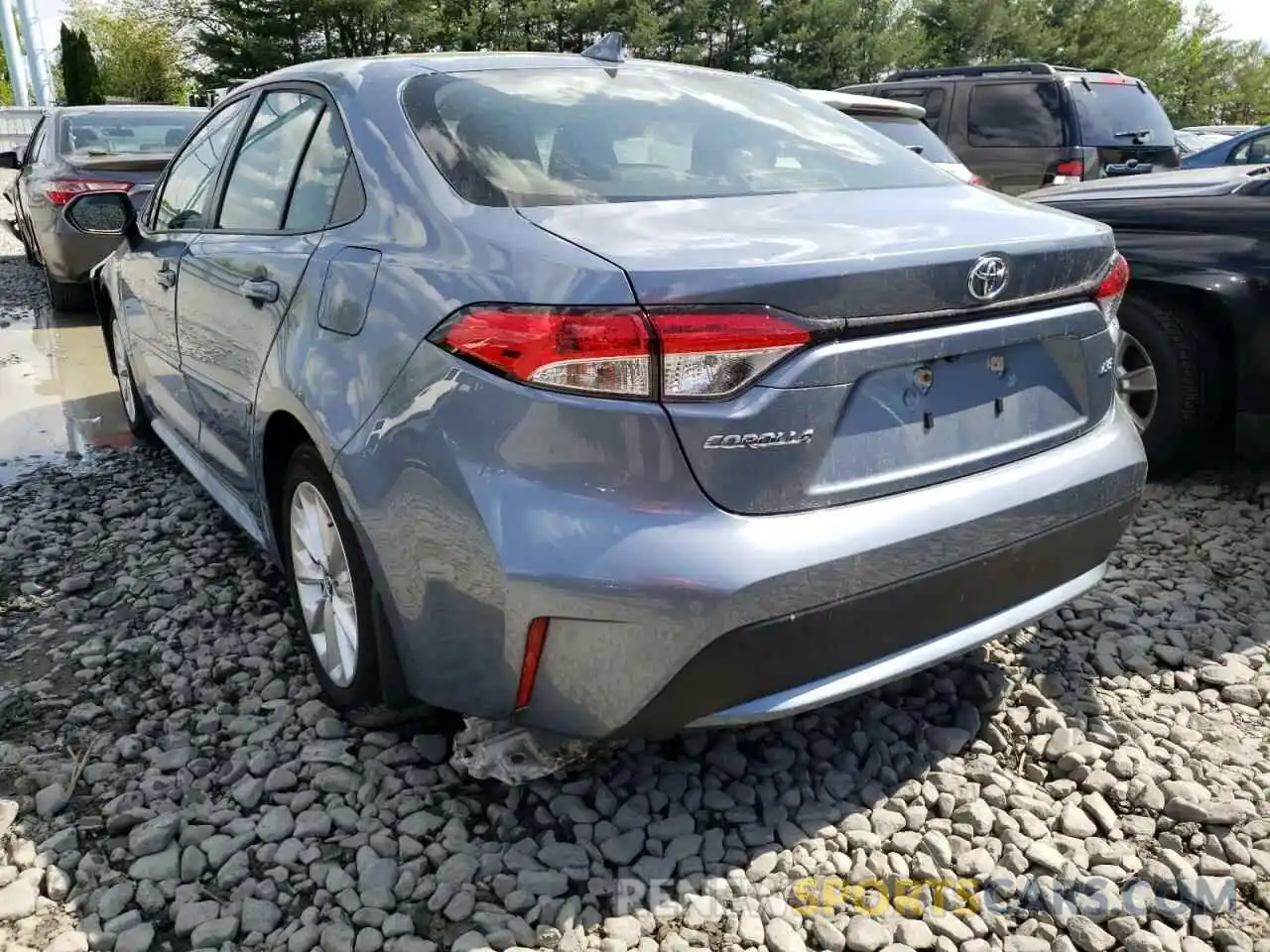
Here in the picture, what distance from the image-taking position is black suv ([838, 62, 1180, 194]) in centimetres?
848

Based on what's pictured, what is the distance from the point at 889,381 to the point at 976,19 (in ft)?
126

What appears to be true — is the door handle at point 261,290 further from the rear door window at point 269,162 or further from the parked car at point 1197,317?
the parked car at point 1197,317

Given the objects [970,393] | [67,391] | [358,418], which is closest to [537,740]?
[358,418]

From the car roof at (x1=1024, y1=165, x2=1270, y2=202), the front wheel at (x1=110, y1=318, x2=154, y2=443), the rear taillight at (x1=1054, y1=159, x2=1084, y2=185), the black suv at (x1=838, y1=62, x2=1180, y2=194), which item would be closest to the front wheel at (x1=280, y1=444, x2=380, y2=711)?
the front wheel at (x1=110, y1=318, x2=154, y2=443)

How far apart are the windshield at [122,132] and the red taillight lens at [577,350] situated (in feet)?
25.7

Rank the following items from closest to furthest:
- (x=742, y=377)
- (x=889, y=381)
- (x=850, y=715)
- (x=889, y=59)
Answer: (x=742, y=377)
(x=889, y=381)
(x=850, y=715)
(x=889, y=59)

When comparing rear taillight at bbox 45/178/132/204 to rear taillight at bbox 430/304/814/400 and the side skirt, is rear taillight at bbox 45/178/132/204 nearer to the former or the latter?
the side skirt

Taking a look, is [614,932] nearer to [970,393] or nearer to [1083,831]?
[1083,831]

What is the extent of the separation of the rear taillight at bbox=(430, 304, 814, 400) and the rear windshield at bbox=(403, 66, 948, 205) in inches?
17.3

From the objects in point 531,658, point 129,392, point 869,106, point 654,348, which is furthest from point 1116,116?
point 531,658

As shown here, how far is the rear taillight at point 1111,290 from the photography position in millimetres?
2404

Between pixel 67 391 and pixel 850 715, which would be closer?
pixel 850 715

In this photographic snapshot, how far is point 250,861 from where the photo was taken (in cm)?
225

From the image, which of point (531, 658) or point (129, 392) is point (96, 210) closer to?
point (129, 392)
